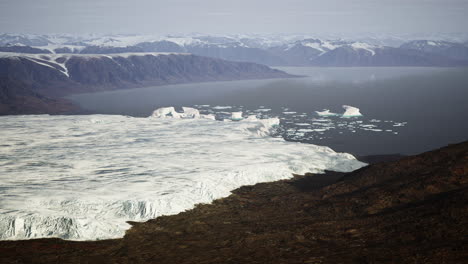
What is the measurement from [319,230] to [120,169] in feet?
75.4

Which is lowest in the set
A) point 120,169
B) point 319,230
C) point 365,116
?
point 365,116

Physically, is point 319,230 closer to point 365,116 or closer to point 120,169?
point 120,169

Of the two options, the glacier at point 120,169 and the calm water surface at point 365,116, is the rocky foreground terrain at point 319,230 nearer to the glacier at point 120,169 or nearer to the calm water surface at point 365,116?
the glacier at point 120,169

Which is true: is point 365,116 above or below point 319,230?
below

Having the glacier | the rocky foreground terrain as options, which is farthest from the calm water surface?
the rocky foreground terrain

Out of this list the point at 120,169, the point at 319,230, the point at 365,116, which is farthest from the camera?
the point at 365,116

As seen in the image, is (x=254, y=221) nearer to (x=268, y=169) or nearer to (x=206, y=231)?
(x=206, y=231)

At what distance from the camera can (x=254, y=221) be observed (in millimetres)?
26234

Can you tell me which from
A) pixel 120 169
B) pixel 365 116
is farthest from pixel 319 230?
pixel 365 116

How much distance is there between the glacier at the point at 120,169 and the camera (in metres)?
26.3

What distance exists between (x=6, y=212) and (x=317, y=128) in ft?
203

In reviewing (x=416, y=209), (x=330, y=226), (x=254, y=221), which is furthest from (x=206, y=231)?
(x=416, y=209)

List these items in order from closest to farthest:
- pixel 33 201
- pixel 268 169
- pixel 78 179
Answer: pixel 33 201 < pixel 78 179 < pixel 268 169

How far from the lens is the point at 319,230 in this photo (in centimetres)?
2248
